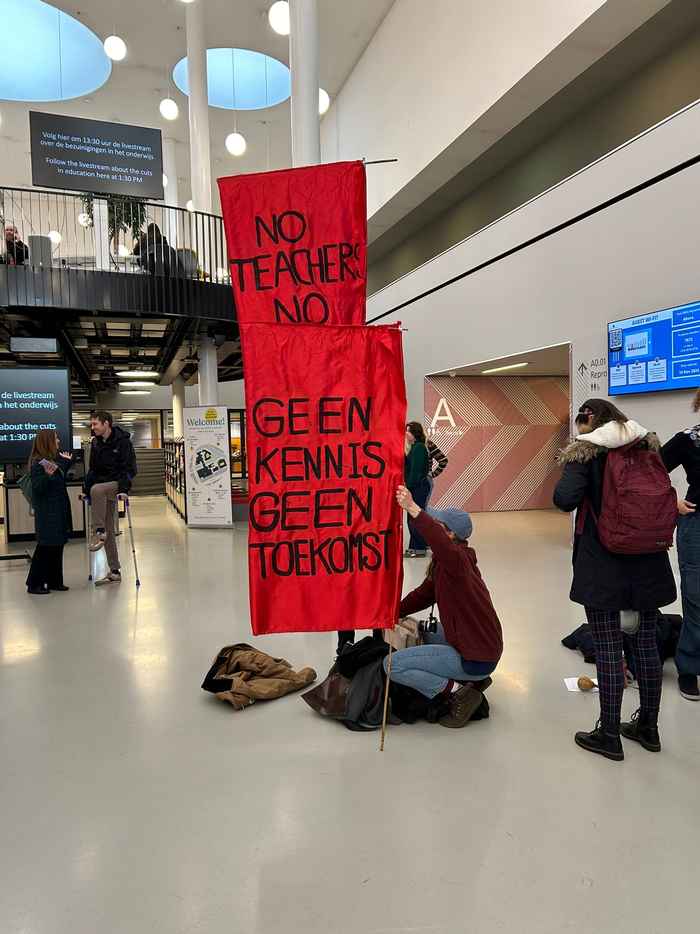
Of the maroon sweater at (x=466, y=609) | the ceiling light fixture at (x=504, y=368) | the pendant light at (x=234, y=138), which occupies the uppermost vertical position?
the pendant light at (x=234, y=138)

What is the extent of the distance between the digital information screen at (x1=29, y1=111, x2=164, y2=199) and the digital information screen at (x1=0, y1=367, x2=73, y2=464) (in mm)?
3343

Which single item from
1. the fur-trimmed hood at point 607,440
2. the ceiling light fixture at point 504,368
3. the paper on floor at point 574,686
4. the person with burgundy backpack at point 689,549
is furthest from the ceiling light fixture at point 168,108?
the paper on floor at point 574,686

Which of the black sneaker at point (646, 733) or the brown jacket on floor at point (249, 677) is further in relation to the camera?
the brown jacket on floor at point (249, 677)

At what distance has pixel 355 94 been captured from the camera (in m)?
13.3

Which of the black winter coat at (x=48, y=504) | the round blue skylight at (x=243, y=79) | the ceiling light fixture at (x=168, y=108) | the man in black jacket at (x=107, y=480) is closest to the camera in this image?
the black winter coat at (x=48, y=504)

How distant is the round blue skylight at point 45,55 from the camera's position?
13.1 meters

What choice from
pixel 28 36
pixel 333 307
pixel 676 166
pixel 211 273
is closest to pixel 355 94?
pixel 211 273

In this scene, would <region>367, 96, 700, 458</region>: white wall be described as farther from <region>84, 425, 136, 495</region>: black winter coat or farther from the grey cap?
<region>84, 425, 136, 495</region>: black winter coat

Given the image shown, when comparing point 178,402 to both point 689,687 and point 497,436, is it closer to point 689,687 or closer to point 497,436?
point 497,436

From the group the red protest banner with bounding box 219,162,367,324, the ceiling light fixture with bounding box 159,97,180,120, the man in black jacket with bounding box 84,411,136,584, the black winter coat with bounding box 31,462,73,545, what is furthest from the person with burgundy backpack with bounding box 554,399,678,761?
the ceiling light fixture with bounding box 159,97,180,120

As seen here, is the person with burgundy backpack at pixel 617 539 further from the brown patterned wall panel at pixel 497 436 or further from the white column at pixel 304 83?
the brown patterned wall panel at pixel 497 436

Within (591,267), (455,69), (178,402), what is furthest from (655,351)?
(178,402)

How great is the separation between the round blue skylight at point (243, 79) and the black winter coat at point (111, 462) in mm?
11092

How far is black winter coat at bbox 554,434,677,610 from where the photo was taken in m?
2.63
